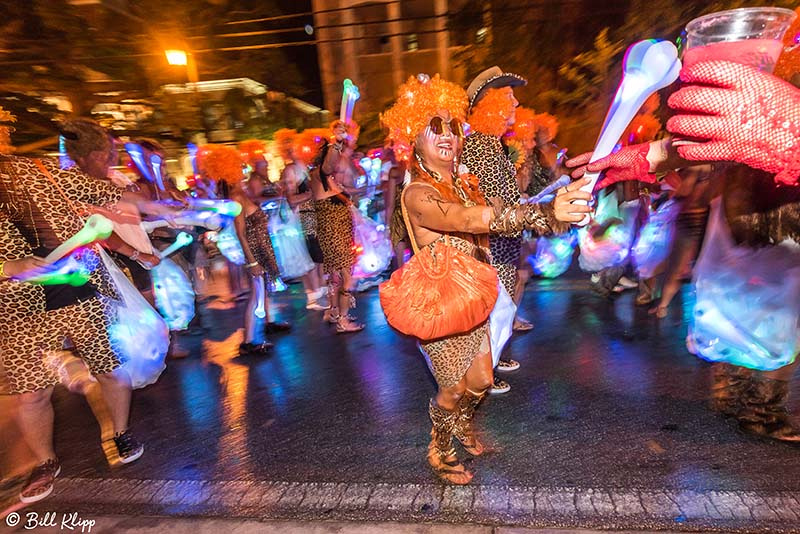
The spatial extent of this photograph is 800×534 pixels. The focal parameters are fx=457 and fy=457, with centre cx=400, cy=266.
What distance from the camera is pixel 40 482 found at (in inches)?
122

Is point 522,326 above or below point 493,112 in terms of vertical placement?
below

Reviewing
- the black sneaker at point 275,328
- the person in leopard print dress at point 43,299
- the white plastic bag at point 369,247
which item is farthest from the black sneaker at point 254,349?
the person in leopard print dress at point 43,299

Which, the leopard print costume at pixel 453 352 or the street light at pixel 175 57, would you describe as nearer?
the leopard print costume at pixel 453 352

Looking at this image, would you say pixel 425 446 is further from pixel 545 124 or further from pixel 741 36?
pixel 545 124

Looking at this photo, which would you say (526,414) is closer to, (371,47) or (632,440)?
(632,440)

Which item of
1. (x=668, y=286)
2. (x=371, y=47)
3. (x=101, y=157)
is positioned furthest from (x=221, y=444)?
(x=371, y=47)

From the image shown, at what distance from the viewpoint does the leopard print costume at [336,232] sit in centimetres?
586

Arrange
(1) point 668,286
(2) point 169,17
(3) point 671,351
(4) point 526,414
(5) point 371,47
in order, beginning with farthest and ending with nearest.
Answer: (5) point 371,47, (2) point 169,17, (1) point 668,286, (3) point 671,351, (4) point 526,414

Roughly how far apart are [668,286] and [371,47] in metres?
17.7

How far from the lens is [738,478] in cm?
260

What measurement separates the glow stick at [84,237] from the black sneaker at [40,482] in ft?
4.93

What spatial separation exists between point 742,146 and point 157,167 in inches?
238

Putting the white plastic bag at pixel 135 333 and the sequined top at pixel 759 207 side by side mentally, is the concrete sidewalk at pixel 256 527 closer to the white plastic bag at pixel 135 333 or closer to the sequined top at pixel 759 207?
the white plastic bag at pixel 135 333

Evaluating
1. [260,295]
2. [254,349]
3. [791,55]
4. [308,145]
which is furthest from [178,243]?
[791,55]
